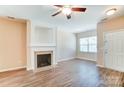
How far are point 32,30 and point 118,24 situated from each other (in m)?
4.01

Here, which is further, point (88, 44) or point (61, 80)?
point (88, 44)

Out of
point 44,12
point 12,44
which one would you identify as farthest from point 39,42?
point 44,12

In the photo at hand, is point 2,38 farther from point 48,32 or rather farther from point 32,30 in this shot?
point 48,32

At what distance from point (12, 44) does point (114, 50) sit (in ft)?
15.9

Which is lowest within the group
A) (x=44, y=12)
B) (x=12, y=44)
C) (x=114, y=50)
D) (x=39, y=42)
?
(x=114, y=50)

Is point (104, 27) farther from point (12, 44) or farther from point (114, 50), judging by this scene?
point (12, 44)

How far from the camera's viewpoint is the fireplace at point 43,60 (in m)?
5.32

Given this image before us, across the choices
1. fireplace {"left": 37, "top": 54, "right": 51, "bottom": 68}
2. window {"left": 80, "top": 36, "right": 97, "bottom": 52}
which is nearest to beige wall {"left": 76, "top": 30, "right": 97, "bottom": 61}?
window {"left": 80, "top": 36, "right": 97, "bottom": 52}

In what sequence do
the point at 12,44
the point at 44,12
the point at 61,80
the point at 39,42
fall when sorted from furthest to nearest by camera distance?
the point at 39,42
the point at 12,44
the point at 44,12
the point at 61,80

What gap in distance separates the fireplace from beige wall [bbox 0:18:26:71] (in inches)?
30.3

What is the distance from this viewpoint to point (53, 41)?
5918 mm

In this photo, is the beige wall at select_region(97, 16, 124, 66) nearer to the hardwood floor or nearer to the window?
the hardwood floor

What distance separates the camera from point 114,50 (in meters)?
5.02
